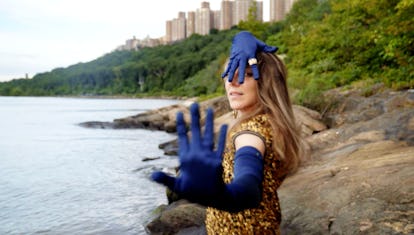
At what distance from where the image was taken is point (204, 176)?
145cm

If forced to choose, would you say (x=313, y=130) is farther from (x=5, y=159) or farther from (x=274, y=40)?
(x=274, y=40)

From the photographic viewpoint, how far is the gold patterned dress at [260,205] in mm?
1993

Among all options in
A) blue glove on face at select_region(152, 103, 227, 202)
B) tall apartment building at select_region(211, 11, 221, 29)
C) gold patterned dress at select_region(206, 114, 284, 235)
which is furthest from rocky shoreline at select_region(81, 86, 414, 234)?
tall apartment building at select_region(211, 11, 221, 29)

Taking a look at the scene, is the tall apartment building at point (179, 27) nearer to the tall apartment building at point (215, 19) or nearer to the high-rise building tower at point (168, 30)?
the high-rise building tower at point (168, 30)

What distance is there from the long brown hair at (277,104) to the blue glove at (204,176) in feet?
1.81

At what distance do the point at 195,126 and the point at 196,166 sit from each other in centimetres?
14

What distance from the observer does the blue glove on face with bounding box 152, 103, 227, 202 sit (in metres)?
1.44

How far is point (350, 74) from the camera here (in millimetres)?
19891

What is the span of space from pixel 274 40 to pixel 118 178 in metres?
35.2

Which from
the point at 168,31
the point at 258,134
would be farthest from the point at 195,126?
the point at 168,31

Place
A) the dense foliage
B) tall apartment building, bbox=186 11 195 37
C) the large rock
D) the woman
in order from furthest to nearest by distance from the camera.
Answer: tall apartment building, bbox=186 11 195 37 → the dense foliage → the large rock → the woman

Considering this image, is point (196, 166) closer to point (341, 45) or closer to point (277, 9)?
point (341, 45)

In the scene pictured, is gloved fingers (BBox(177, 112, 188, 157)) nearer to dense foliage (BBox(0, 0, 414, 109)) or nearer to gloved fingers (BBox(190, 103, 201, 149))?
gloved fingers (BBox(190, 103, 201, 149))

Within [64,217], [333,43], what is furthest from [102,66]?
[64,217]
